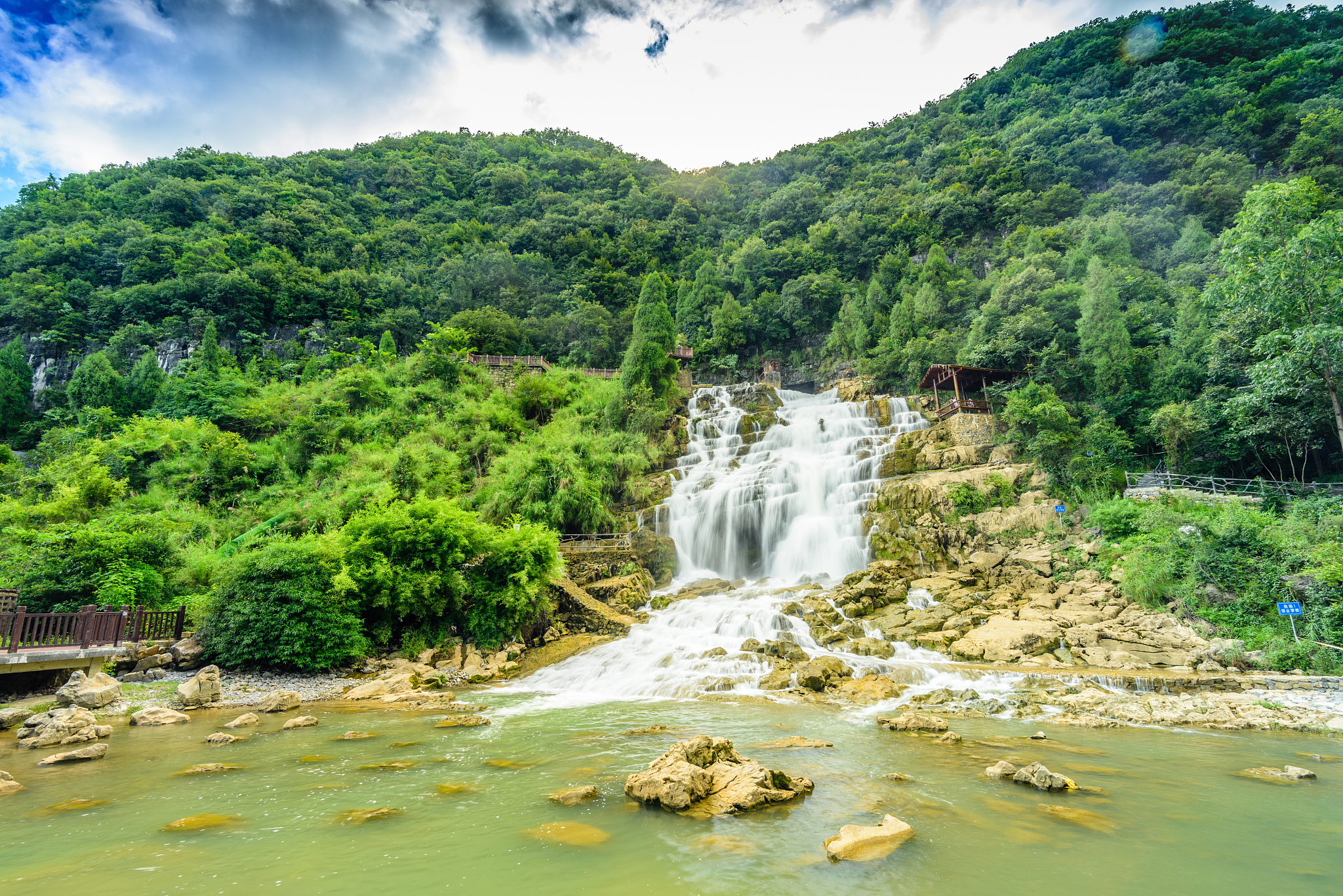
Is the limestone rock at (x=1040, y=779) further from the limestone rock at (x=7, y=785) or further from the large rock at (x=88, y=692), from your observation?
the large rock at (x=88, y=692)

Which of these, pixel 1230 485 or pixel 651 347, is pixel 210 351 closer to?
pixel 651 347

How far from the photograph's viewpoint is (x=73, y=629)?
39.2 ft

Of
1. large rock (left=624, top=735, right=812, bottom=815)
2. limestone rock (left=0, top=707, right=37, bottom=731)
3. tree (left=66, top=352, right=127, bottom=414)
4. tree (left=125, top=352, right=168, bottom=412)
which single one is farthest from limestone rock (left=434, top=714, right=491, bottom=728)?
tree (left=66, top=352, right=127, bottom=414)

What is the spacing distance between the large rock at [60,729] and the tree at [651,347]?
25805 mm

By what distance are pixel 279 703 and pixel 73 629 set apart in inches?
210

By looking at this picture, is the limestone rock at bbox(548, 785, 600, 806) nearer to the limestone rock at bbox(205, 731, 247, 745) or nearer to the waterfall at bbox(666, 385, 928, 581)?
the limestone rock at bbox(205, 731, 247, 745)

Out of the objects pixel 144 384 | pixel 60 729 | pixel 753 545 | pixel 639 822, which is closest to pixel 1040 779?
pixel 639 822

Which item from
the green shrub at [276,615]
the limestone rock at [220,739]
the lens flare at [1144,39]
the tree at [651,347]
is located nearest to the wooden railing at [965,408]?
the tree at [651,347]

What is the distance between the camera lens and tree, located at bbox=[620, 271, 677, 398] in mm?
33094

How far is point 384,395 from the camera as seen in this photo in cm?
3234

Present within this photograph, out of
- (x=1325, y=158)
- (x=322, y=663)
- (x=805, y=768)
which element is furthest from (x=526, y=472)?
(x=1325, y=158)

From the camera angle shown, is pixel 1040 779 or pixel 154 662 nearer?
pixel 1040 779

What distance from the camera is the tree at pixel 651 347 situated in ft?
109

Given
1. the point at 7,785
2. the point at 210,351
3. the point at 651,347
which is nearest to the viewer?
the point at 7,785
